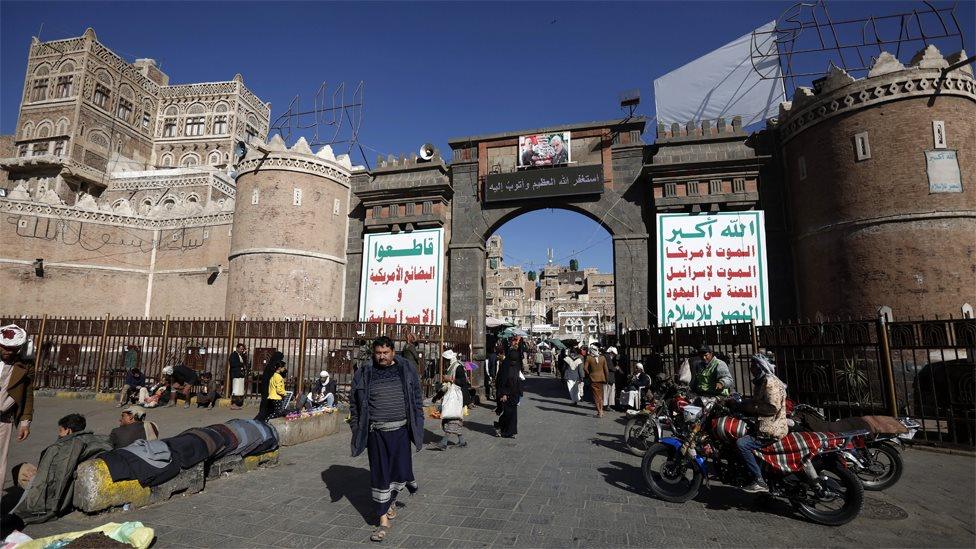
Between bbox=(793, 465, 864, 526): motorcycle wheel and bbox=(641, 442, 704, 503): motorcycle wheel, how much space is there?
89cm

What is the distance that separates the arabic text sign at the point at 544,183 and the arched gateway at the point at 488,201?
1.5 inches

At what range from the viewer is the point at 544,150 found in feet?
58.2

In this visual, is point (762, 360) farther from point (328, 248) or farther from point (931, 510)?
point (328, 248)

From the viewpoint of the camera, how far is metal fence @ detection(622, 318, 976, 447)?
688cm

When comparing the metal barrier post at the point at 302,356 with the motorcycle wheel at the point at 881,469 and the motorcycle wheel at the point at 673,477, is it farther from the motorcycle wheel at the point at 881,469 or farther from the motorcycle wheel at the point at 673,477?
the motorcycle wheel at the point at 881,469

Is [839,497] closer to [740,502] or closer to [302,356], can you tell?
[740,502]

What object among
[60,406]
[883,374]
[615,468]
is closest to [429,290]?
[60,406]

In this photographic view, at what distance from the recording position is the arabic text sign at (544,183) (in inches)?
668

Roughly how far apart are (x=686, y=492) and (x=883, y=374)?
5.42 metres

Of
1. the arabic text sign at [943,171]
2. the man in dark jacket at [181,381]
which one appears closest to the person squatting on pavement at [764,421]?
the arabic text sign at [943,171]

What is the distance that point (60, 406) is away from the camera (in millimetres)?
11484

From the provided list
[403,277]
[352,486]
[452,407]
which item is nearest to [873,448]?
[452,407]

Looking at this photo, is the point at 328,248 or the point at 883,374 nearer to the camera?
the point at 883,374

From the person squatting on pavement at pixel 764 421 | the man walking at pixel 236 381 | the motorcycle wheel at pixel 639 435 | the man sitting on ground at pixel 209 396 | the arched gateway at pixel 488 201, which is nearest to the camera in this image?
the person squatting on pavement at pixel 764 421
